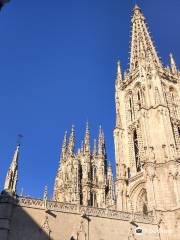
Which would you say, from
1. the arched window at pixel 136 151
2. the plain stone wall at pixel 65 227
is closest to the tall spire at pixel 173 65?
the arched window at pixel 136 151

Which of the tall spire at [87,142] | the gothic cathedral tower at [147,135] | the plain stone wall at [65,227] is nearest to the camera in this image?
the plain stone wall at [65,227]

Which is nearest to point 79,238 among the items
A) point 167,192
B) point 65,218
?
point 65,218

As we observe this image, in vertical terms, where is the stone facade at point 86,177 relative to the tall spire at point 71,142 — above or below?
below

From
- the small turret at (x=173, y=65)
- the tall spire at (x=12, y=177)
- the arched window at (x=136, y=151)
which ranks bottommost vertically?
the tall spire at (x=12, y=177)

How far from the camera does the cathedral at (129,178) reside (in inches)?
805

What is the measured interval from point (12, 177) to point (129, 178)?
562 inches

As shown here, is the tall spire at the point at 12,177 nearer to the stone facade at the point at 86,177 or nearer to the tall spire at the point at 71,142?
the stone facade at the point at 86,177

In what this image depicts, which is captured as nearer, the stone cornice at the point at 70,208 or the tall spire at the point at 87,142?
the stone cornice at the point at 70,208

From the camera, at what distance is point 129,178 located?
3123 centimetres

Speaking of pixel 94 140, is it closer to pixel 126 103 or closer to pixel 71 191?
pixel 71 191

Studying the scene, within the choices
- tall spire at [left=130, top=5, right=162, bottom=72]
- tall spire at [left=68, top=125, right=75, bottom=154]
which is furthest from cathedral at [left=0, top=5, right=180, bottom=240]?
tall spire at [left=68, top=125, right=75, bottom=154]

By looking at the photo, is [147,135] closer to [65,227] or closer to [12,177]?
[65,227]

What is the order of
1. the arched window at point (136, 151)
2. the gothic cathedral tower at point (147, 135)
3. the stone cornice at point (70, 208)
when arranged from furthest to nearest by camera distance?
the arched window at point (136, 151)
the gothic cathedral tower at point (147, 135)
the stone cornice at point (70, 208)

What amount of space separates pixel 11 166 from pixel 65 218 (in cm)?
535
